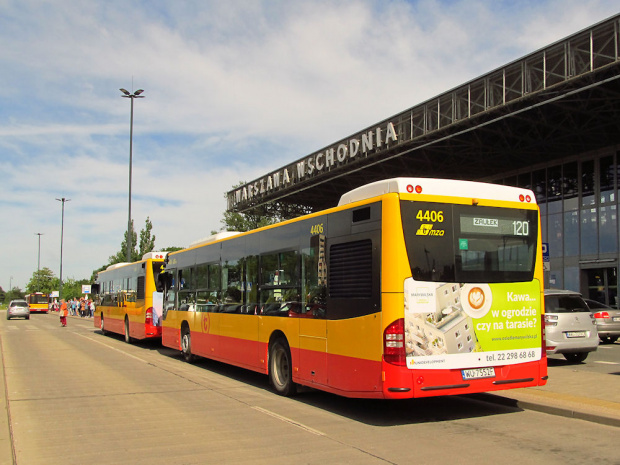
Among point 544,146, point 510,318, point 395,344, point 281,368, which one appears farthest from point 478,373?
point 544,146

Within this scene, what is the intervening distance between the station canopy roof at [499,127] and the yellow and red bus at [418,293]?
13.4 metres

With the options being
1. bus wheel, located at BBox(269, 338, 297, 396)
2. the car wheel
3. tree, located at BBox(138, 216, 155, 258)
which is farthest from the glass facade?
tree, located at BBox(138, 216, 155, 258)

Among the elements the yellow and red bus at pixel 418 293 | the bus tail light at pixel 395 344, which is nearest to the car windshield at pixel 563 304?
the yellow and red bus at pixel 418 293

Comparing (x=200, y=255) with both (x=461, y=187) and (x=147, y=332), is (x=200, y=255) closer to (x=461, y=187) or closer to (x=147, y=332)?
(x=147, y=332)

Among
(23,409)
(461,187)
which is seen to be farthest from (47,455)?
(461,187)

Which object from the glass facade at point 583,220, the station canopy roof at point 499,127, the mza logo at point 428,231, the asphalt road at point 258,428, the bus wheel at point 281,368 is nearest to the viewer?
the asphalt road at point 258,428

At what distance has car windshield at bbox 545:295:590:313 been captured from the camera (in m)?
13.5

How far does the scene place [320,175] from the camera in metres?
33.2

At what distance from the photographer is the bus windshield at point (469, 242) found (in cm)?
745

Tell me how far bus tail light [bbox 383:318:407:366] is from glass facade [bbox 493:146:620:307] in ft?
70.0

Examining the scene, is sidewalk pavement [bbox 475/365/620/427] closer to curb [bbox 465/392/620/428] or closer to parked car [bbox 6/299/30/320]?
curb [bbox 465/392/620/428]

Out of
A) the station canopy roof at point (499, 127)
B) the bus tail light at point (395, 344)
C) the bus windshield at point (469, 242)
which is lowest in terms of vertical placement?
the bus tail light at point (395, 344)

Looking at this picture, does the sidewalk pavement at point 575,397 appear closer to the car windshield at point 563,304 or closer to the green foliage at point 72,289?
the car windshield at point 563,304

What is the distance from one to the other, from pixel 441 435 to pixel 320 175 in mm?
26773
